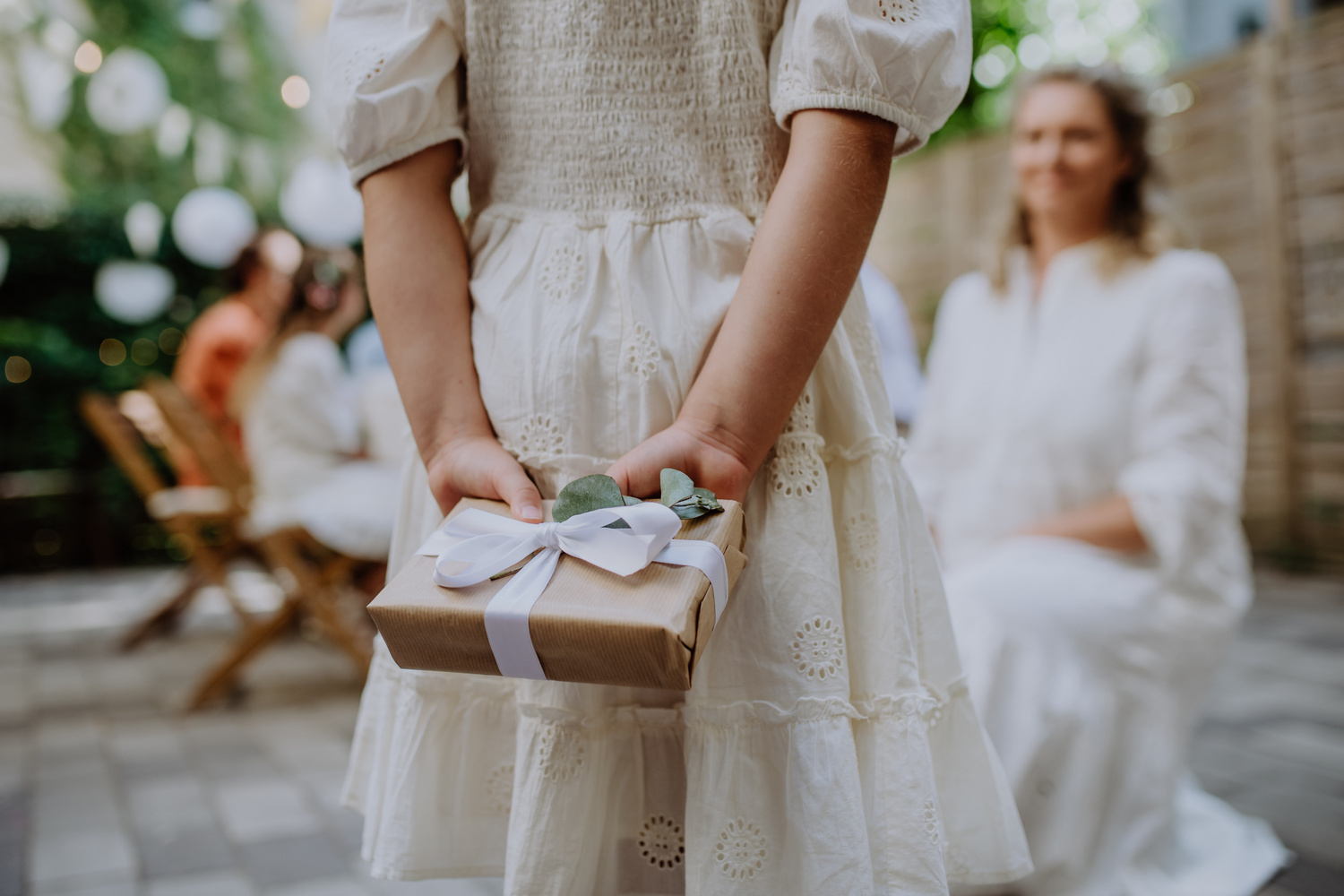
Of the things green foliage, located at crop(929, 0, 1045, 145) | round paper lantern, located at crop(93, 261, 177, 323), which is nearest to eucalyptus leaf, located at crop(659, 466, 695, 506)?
round paper lantern, located at crop(93, 261, 177, 323)

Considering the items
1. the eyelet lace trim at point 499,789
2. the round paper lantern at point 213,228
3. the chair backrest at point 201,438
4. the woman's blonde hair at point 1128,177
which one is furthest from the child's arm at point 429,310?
the round paper lantern at point 213,228

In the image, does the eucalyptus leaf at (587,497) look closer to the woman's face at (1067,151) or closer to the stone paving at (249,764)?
the stone paving at (249,764)

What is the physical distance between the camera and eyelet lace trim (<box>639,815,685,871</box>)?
77 centimetres

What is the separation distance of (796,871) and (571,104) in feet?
1.97

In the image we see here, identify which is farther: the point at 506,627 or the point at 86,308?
the point at 86,308

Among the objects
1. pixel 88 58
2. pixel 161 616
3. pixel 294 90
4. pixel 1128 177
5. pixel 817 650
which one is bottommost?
pixel 161 616

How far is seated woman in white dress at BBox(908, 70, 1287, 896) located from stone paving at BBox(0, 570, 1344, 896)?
30 cm

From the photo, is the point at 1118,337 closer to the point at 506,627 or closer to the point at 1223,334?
the point at 1223,334

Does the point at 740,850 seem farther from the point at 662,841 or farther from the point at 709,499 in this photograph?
the point at 709,499

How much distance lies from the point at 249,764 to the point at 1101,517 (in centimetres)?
214

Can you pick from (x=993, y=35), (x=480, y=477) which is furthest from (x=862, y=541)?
(x=993, y=35)

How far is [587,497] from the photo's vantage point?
628 mm

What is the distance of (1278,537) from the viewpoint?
4484mm

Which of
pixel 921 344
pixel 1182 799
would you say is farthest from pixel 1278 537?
pixel 1182 799
